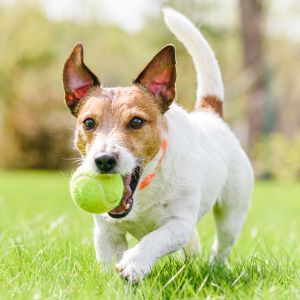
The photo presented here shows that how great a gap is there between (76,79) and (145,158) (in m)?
0.77

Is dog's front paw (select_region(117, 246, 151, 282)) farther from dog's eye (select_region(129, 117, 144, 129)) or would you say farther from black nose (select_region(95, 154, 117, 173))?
dog's eye (select_region(129, 117, 144, 129))

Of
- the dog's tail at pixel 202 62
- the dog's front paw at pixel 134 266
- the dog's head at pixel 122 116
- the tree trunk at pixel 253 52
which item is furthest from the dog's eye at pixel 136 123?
the tree trunk at pixel 253 52

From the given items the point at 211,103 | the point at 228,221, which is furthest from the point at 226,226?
the point at 211,103

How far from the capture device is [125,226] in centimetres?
400

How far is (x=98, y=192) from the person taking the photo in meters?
3.45

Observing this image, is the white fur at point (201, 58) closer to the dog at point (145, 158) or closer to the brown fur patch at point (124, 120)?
the dog at point (145, 158)

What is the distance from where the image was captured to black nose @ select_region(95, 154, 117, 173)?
11.1ft

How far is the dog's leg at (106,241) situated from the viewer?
13.1 feet

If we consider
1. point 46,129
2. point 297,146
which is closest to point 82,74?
point 297,146

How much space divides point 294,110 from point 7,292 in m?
34.6

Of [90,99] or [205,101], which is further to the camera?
[205,101]

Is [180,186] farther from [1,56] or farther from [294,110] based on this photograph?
[294,110]

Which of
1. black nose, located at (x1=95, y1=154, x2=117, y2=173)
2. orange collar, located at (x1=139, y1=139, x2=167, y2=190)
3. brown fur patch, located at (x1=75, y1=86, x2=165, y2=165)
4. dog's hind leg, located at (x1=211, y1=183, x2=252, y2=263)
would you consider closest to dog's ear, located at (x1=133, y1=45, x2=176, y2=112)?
brown fur patch, located at (x1=75, y1=86, x2=165, y2=165)

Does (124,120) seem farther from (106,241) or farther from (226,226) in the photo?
(226,226)
